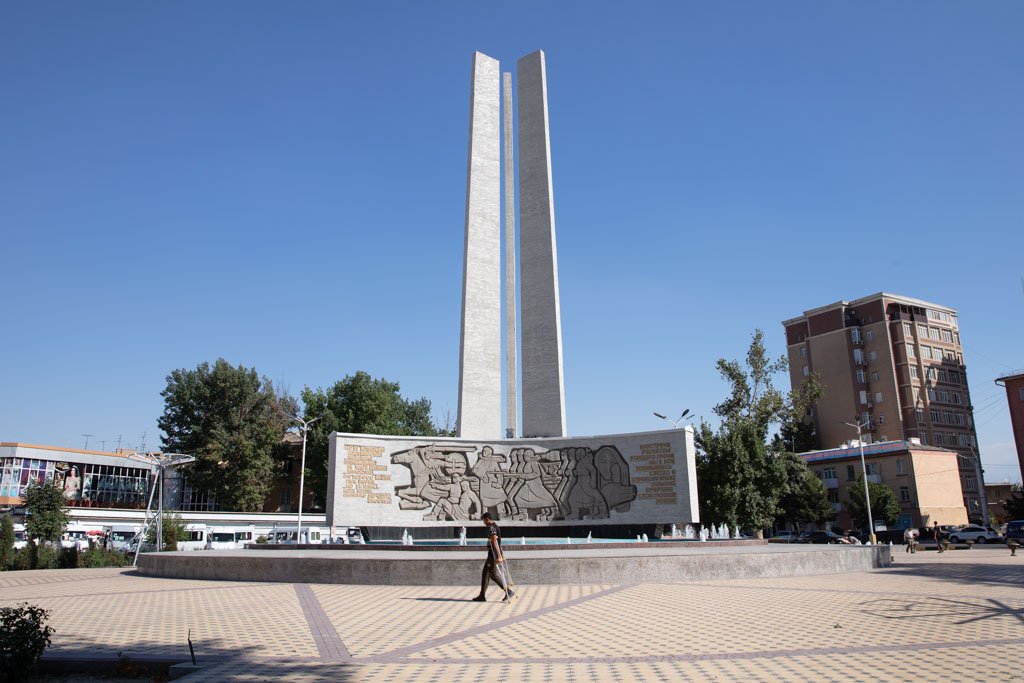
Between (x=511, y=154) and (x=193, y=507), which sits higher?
(x=511, y=154)

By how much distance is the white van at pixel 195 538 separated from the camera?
3116 cm

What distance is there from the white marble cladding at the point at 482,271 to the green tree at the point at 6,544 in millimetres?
14018

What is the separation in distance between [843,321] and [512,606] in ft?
183

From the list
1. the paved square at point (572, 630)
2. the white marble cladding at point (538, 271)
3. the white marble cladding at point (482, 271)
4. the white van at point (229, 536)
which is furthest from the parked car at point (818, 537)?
the white van at point (229, 536)

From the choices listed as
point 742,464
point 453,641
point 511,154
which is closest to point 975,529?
point 742,464

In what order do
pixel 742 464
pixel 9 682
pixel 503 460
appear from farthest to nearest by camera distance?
pixel 742 464, pixel 503 460, pixel 9 682

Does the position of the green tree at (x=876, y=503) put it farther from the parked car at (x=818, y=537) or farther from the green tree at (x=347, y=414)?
the green tree at (x=347, y=414)

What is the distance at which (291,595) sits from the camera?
11969 millimetres

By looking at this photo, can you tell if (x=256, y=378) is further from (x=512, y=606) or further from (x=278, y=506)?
(x=512, y=606)

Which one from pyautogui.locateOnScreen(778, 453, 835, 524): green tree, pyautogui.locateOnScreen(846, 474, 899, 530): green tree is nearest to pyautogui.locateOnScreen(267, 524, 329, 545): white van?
pyautogui.locateOnScreen(778, 453, 835, 524): green tree

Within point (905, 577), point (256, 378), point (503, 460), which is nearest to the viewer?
point (905, 577)

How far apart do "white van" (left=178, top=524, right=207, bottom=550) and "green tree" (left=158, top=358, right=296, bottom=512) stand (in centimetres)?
602

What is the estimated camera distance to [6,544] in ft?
71.2

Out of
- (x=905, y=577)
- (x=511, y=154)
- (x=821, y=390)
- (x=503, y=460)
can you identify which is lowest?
(x=905, y=577)
